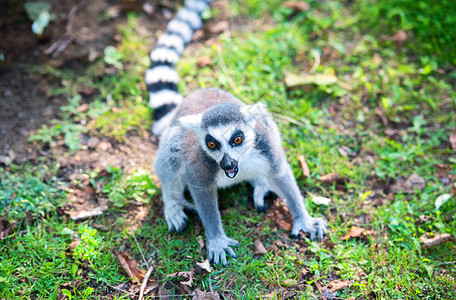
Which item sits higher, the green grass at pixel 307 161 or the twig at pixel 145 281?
the green grass at pixel 307 161

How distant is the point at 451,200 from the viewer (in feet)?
11.7

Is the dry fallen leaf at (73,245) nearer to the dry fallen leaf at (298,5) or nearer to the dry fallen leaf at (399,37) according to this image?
the dry fallen leaf at (298,5)

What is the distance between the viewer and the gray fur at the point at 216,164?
314 cm

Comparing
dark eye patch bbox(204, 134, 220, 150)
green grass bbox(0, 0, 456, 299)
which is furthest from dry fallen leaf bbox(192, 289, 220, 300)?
dark eye patch bbox(204, 134, 220, 150)

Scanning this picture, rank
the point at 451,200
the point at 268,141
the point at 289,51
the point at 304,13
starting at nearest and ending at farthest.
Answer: the point at 268,141
the point at 451,200
the point at 289,51
the point at 304,13

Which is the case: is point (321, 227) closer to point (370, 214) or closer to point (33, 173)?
point (370, 214)

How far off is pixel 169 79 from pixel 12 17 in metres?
2.65

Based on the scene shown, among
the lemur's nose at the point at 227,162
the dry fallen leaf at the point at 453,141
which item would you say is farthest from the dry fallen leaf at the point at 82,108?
the dry fallen leaf at the point at 453,141

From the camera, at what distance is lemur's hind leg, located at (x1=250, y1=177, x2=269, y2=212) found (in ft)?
12.3

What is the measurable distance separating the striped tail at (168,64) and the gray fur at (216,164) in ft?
1.58

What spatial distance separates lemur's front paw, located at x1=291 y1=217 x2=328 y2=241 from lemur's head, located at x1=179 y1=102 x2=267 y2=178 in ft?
2.58

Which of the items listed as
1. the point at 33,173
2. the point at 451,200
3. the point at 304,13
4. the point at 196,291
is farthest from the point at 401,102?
the point at 33,173

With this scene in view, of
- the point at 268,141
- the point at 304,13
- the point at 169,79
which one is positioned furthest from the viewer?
the point at 304,13

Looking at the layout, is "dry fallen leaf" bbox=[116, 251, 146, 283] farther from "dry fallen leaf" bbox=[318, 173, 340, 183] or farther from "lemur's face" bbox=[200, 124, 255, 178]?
"dry fallen leaf" bbox=[318, 173, 340, 183]
